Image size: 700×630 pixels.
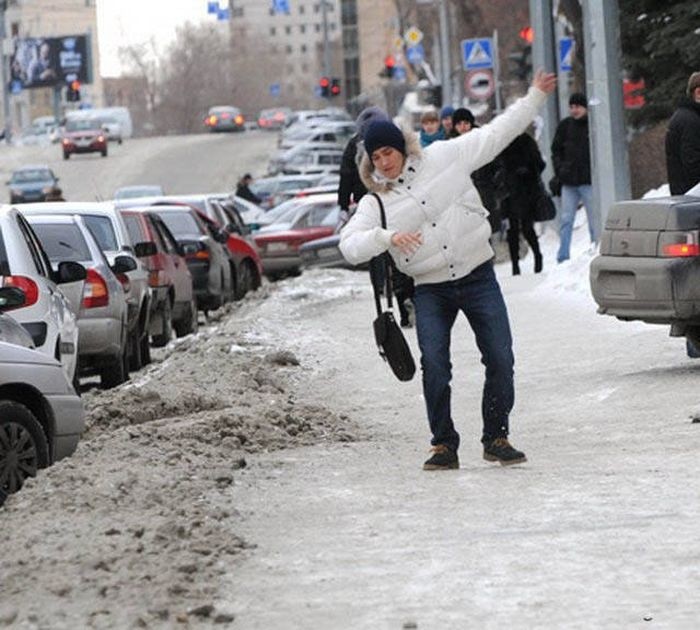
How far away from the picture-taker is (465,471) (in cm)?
1133

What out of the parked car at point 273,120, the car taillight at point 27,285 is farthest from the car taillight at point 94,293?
the parked car at point 273,120

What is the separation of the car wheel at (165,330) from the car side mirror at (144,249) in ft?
3.62

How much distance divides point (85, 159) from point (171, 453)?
97758 mm

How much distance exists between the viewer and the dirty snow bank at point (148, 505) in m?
7.76

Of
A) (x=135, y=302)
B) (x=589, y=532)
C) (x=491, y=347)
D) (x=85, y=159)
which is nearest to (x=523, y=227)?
(x=135, y=302)

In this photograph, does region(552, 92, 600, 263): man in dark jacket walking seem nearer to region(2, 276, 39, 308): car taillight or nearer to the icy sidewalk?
the icy sidewalk

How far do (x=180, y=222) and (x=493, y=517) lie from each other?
23.0 meters

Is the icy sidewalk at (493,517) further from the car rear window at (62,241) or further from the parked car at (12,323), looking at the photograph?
the car rear window at (62,241)

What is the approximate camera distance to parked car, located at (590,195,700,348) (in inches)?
581

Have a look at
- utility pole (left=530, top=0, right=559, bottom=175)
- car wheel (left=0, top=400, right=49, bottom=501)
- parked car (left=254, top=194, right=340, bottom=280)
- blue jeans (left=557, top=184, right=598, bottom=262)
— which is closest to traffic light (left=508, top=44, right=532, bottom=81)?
utility pole (left=530, top=0, right=559, bottom=175)

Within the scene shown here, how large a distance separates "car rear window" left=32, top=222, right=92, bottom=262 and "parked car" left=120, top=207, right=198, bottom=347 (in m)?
4.11

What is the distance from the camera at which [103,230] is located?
2319cm

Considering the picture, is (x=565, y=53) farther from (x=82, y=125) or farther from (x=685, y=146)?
(x=82, y=125)

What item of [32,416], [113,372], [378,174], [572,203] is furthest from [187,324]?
[378,174]
